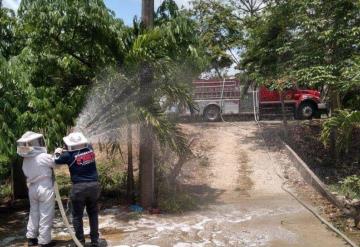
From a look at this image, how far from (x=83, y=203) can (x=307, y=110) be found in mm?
17870

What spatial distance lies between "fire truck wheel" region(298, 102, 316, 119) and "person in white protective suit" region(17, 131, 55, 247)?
57.7 feet

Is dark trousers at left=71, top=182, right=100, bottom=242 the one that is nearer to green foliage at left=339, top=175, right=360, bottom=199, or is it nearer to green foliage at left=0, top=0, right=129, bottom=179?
green foliage at left=0, top=0, right=129, bottom=179

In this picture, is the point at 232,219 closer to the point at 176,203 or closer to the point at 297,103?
the point at 176,203

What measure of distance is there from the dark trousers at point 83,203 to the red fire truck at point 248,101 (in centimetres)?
1644

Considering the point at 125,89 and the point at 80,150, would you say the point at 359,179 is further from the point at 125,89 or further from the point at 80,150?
the point at 80,150

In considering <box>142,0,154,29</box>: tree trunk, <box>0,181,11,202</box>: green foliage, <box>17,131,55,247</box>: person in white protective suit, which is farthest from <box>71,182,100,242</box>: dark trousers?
<box>0,181,11,202</box>: green foliage

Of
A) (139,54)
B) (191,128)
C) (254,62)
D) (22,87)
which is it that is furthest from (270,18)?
(22,87)

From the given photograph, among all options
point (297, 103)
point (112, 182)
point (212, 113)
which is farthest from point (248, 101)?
point (112, 182)

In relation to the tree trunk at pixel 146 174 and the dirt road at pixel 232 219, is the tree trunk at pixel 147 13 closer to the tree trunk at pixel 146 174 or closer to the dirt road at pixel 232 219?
the tree trunk at pixel 146 174

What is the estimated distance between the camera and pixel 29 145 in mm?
7508

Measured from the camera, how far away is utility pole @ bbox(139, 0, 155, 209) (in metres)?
9.55

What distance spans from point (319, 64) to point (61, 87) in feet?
26.6

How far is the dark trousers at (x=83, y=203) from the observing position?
23.9ft

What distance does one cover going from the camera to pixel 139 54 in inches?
366
